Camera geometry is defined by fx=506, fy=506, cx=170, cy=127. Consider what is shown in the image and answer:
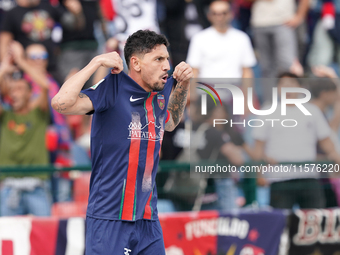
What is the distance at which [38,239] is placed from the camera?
19.9 feet

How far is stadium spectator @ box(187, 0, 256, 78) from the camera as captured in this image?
8.37 m

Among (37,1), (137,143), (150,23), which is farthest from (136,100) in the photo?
(37,1)

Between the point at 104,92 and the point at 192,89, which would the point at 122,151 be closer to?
the point at 104,92

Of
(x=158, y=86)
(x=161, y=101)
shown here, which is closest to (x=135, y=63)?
(x=158, y=86)

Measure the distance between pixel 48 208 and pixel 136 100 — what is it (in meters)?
2.81

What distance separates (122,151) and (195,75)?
14.2ft

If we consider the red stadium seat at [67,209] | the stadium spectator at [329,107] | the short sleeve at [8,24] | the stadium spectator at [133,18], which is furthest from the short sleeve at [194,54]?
the red stadium seat at [67,209]

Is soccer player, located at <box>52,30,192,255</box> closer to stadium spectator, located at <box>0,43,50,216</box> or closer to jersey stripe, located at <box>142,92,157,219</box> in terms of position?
jersey stripe, located at <box>142,92,157,219</box>

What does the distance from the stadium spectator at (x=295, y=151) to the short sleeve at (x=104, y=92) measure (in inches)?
128

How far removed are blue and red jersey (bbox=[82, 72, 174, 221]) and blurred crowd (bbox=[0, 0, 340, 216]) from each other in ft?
7.38

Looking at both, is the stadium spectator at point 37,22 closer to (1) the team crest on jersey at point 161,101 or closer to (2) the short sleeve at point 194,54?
(2) the short sleeve at point 194,54

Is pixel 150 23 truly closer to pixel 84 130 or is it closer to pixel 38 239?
pixel 84 130

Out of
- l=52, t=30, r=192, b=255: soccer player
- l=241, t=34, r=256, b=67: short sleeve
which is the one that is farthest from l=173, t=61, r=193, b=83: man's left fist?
l=241, t=34, r=256, b=67: short sleeve

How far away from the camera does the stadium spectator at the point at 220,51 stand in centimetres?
837
